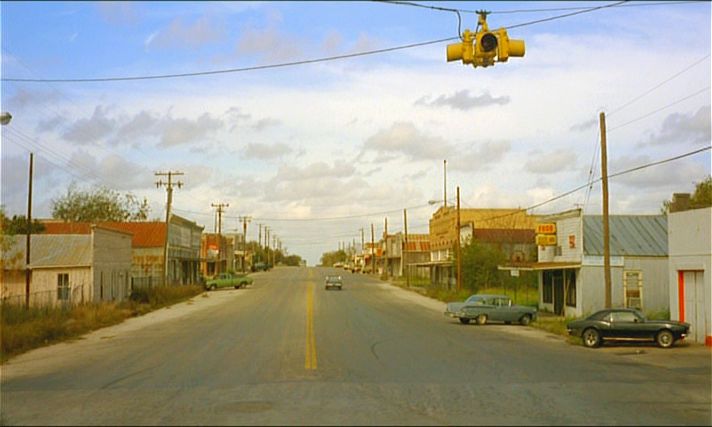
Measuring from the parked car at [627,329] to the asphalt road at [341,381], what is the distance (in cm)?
112

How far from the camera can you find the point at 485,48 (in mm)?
13500

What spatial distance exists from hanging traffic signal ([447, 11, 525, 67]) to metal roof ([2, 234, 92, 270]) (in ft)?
122

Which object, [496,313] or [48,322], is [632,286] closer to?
[496,313]

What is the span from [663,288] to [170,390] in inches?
1254

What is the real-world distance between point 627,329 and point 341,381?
46.0ft

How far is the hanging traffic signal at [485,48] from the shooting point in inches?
532

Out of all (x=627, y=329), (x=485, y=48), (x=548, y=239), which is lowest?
(x=627, y=329)

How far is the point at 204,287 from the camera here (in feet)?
264

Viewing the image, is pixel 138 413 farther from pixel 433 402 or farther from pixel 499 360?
pixel 499 360

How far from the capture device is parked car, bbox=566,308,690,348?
88.5 feet

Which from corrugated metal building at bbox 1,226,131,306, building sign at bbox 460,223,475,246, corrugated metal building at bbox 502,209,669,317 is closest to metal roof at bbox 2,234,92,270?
corrugated metal building at bbox 1,226,131,306

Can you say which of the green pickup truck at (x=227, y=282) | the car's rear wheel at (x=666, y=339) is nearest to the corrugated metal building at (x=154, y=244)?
the green pickup truck at (x=227, y=282)

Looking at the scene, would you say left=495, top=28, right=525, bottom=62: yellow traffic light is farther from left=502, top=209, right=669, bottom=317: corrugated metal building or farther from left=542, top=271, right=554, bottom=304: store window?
left=542, top=271, right=554, bottom=304: store window

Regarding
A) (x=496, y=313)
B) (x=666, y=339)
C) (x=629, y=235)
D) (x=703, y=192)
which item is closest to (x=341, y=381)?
(x=666, y=339)
